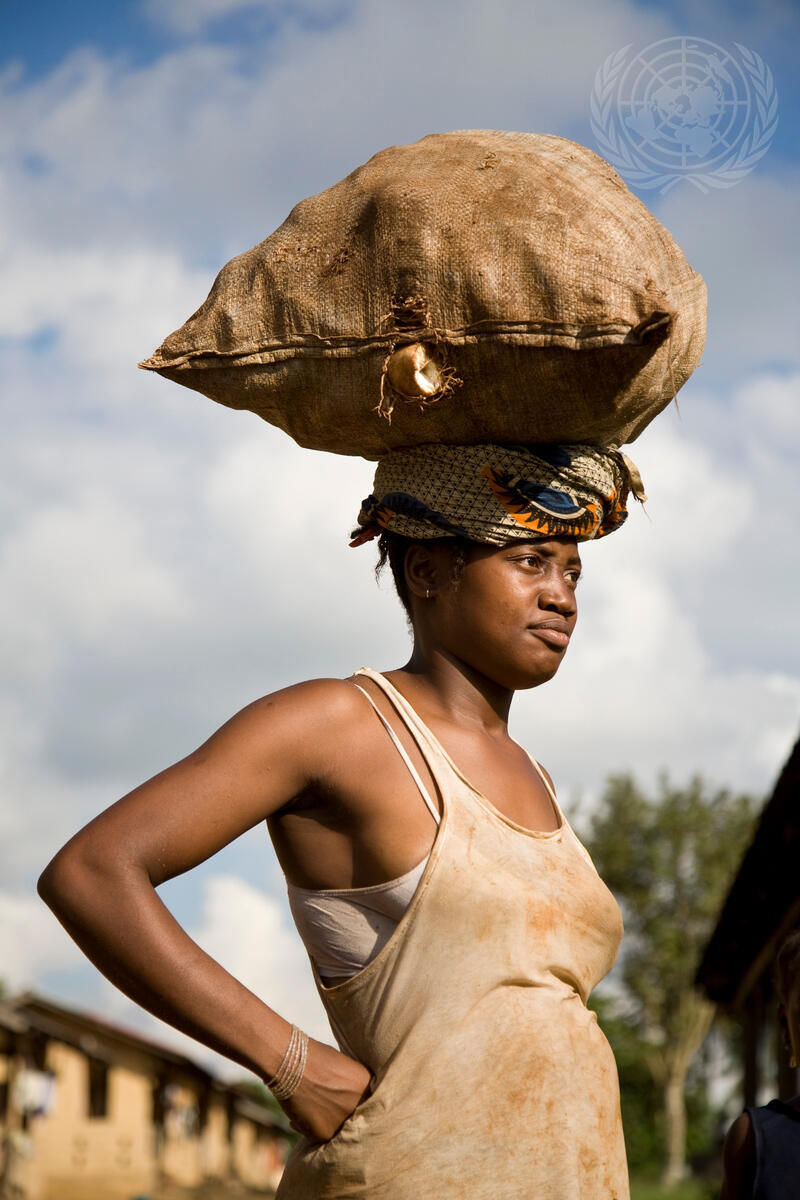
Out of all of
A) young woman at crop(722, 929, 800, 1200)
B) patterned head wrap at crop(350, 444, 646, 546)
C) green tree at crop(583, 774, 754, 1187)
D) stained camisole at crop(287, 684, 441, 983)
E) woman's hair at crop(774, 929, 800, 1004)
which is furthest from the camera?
green tree at crop(583, 774, 754, 1187)

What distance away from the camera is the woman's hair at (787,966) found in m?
3.23

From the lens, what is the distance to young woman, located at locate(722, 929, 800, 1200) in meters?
2.88

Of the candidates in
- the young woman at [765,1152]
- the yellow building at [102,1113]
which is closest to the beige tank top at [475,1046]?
the young woman at [765,1152]

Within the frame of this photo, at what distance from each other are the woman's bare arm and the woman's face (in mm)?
457

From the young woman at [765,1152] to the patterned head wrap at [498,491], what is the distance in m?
1.45

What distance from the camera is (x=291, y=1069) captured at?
2068mm

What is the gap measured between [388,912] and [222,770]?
0.37 meters

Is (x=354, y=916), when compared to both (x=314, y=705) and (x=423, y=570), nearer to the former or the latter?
(x=314, y=705)

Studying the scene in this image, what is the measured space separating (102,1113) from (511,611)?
89.9 feet

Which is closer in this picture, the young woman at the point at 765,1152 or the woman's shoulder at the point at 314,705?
the woman's shoulder at the point at 314,705

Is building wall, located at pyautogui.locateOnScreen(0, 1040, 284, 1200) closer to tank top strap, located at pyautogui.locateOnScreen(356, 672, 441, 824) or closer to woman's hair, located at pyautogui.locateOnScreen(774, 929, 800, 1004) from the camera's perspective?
woman's hair, located at pyautogui.locateOnScreen(774, 929, 800, 1004)

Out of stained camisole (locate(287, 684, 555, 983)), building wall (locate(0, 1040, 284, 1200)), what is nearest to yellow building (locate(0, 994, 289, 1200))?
building wall (locate(0, 1040, 284, 1200))

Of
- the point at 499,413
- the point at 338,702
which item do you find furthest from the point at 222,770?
the point at 499,413

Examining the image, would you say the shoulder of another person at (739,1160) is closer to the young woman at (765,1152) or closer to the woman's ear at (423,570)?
the young woman at (765,1152)
